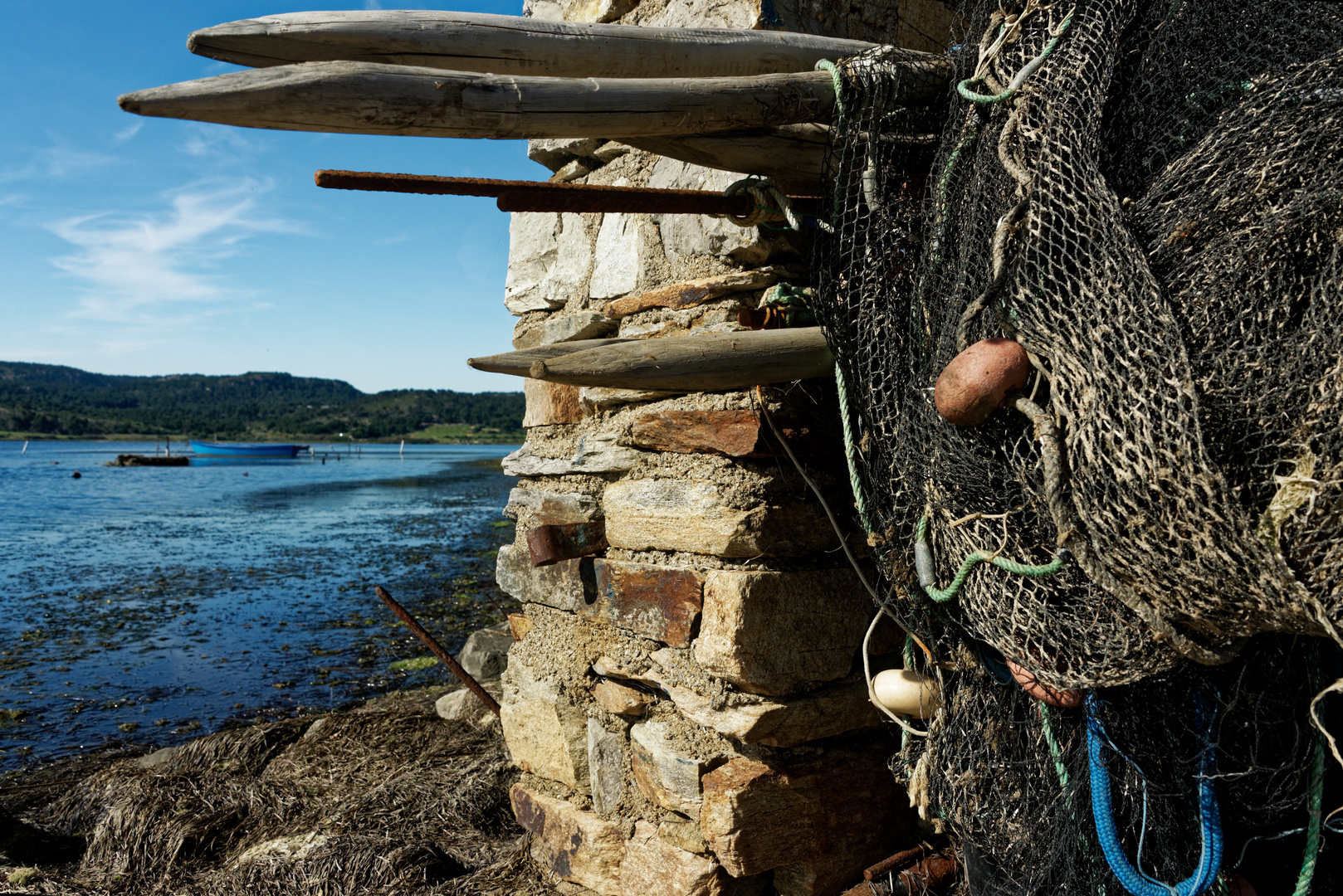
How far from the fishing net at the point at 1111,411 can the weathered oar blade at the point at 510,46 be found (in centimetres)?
22

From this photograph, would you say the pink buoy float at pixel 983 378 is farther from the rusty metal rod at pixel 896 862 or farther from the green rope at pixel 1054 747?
the rusty metal rod at pixel 896 862

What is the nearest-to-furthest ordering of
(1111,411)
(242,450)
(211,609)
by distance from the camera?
(1111,411), (211,609), (242,450)

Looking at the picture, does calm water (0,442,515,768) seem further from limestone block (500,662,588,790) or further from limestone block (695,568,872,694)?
limestone block (695,568,872,694)

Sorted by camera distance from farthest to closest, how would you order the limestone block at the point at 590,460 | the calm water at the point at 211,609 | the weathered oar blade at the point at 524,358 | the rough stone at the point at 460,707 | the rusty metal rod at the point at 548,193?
1. the calm water at the point at 211,609
2. the rough stone at the point at 460,707
3. the limestone block at the point at 590,460
4. the weathered oar blade at the point at 524,358
5. the rusty metal rod at the point at 548,193

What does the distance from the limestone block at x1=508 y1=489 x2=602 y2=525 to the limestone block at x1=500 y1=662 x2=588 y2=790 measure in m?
0.51

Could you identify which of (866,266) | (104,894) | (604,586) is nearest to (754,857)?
(604,586)

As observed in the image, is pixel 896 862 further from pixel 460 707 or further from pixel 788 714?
pixel 460 707

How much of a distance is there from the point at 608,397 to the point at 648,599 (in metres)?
0.60

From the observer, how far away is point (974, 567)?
157 centimetres

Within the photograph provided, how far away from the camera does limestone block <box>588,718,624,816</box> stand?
97.0 inches

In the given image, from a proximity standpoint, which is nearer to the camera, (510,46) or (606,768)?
(510,46)

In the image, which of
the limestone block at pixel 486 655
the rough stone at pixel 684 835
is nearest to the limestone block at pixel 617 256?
the rough stone at pixel 684 835

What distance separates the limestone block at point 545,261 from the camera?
9.12ft

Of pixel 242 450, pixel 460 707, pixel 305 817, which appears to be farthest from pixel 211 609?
pixel 242 450
